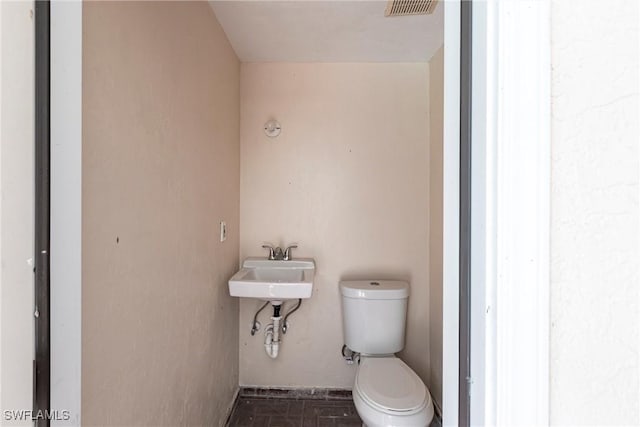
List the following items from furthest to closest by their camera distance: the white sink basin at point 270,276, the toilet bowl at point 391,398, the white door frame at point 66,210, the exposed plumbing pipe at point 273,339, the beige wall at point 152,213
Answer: the exposed plumbing pipe at point 273,339 → the white sink basin at point 270,276 → the toilet bowl at point 391,398 → the beige wall at point 152,213 → the white door frame at point 66,210

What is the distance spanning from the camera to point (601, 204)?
36cm

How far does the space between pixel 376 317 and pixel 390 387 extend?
0.40 metres

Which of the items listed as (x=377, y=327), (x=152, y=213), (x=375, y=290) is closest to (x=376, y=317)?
(x=377, y=327)

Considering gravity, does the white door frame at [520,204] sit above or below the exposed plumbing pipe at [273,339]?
above

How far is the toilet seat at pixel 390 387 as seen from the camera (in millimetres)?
1262

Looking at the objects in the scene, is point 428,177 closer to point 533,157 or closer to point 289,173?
point 289,173

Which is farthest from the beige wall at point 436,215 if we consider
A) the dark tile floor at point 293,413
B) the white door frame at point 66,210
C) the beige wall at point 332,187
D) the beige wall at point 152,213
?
the white door frame at point 66,210

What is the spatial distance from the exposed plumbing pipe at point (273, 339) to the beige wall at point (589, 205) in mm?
1652

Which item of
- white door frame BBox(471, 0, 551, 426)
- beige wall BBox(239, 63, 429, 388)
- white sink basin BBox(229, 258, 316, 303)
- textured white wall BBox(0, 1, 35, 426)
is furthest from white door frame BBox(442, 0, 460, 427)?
beige wall BBox(239, 63, 429, 388)

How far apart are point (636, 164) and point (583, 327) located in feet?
0.68

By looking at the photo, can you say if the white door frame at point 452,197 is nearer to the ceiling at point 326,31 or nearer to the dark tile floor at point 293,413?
the ceiling at point 326,31

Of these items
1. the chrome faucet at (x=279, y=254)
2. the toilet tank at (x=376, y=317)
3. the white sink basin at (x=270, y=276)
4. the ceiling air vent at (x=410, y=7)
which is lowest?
the toilet tank at (x=376, y=317)

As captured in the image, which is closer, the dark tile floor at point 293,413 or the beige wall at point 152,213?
the beige wall at point 152,213

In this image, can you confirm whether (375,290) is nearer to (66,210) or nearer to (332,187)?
(332,187)
